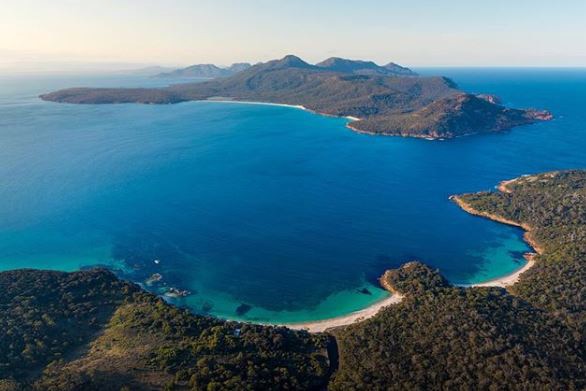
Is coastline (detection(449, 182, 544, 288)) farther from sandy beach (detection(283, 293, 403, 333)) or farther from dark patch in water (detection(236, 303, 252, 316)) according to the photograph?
dark patch in water (detection(236, 303, 252, 316))

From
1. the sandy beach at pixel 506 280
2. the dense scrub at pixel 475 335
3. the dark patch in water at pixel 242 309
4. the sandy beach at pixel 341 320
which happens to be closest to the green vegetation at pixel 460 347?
the dense scrub at pixel 475 335

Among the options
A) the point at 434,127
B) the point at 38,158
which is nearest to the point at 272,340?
the point at 38,158

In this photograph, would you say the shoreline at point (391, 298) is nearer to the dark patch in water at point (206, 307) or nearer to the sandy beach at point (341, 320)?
the sandy beach at point (341, 320)

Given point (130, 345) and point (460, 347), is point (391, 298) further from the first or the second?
point (130, 345)

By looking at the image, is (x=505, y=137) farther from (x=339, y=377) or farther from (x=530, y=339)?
(x=339, y=377)

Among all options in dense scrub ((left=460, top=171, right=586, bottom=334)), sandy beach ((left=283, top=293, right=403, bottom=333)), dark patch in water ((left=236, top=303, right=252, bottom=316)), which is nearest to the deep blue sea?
dark patch in water ((left=236, top=303, right=252, bottom=316))

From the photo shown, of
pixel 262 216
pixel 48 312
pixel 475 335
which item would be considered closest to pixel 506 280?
pixel 475 335
